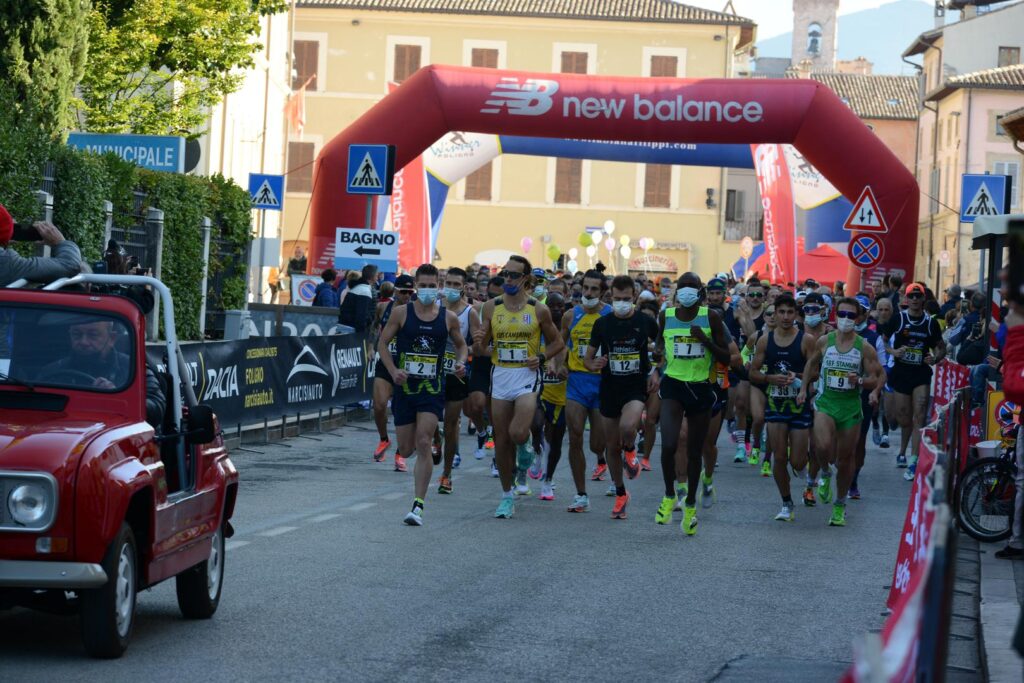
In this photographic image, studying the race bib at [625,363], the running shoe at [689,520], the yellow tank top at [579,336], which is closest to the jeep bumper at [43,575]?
the running shoe at [689,520]

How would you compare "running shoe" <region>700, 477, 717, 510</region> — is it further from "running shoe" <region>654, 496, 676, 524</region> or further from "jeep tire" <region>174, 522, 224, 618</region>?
"jeep tire" <region>174, 522, 224, 618</region>

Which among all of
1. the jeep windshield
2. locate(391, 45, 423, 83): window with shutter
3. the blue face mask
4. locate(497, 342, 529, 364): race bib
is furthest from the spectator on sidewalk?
locate(391, 45, 423, 83): window with shutter

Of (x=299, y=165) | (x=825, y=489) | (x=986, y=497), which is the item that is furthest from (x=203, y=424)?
(x=299, y=165)

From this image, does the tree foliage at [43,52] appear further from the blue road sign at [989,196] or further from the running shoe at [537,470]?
the blue road sign at [989,196]

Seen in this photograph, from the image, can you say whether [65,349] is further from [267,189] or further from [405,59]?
[405,59]

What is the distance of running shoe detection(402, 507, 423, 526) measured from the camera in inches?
528

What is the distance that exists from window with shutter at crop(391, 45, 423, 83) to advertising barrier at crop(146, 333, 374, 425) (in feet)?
158

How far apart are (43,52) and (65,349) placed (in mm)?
15581

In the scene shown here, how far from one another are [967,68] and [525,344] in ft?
239

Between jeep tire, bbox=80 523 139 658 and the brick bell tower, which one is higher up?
the brick bell tower

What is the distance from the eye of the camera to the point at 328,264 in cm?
2803

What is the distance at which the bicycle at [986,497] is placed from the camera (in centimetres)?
1360

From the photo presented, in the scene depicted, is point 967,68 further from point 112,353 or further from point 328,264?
point 112,353

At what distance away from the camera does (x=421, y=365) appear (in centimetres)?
1405
